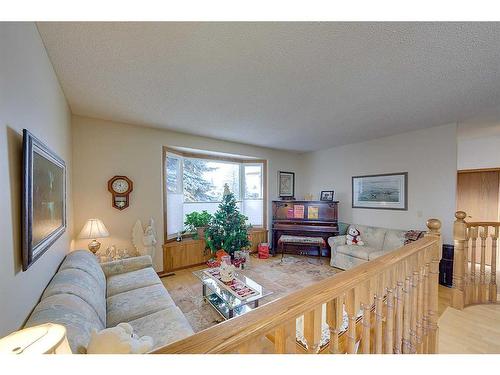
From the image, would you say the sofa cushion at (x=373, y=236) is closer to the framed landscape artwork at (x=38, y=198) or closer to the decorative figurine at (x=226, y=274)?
the decorative figurine at (x=226, y=274)

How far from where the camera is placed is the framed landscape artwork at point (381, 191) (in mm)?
3631

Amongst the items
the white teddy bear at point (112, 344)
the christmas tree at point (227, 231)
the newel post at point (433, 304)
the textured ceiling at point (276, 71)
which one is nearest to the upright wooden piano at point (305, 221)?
the christmas tree at point (227, 231)

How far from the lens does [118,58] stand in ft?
5.28

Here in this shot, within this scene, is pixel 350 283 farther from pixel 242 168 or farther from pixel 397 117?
pixel 242 168

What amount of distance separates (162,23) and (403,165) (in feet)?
13.6

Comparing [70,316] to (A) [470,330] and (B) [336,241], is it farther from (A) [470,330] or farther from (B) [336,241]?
(B) [336,241]

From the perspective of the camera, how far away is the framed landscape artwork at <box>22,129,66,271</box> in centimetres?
109

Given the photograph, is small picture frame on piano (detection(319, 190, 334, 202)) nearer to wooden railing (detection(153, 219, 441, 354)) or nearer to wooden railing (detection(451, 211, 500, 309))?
wooden railing (detection(451, 211, 500, 309))

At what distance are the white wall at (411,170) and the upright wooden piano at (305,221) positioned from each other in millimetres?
441

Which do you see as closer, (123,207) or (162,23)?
(162,23)

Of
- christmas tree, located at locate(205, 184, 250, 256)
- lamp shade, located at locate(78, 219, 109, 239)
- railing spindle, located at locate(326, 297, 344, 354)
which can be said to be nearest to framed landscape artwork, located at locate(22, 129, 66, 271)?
lamp shade, located at locate(78, 219, 109, 239)

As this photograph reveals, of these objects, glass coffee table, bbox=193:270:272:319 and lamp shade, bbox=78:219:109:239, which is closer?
glass coffee table, bbox=193:270:272:319

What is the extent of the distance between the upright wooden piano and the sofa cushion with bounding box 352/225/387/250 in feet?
1.76
